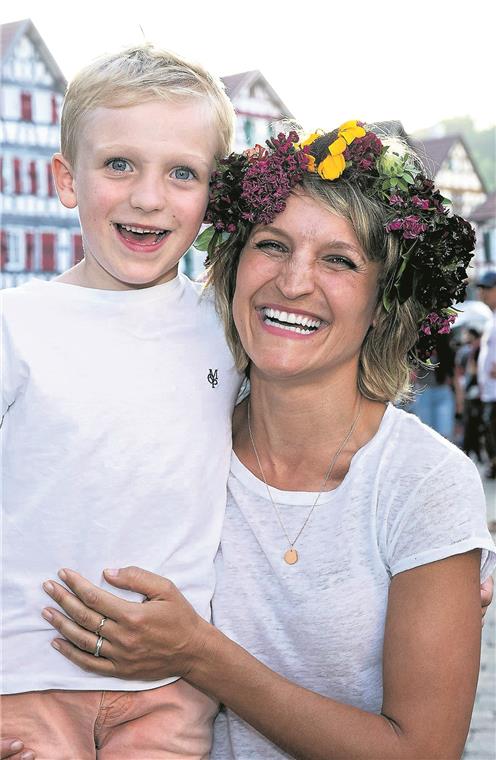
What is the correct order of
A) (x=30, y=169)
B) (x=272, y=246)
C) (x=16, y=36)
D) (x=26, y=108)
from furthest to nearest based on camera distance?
1. (x=30, y=169)
2. (x=26, y=108)
3. (x=16, y=36)
4. (x=272, y=246)

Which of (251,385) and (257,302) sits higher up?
(257,302)

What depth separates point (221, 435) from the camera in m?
2.61

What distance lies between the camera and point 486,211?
118ft

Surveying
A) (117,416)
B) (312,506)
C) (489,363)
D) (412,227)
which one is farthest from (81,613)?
(489,363)

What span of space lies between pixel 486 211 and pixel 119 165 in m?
34.9

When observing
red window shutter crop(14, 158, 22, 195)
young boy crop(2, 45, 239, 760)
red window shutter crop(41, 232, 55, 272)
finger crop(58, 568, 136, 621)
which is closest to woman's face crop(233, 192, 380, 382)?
young boy crop(2, 45, 239, 760)

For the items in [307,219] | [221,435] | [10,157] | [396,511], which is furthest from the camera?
[10,157]

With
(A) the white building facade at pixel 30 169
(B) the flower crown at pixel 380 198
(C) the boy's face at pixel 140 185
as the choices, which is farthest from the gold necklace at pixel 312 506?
(A) the white building facade at pixel 30 169

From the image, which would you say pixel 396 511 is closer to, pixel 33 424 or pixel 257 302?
pixel 257 302

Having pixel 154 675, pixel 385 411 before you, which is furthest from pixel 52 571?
pixel 385 411

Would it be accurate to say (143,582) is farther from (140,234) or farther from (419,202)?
(419,202)

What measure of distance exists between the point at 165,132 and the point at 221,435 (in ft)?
2.55

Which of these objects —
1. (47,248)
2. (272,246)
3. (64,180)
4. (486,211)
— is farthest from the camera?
(486,211)

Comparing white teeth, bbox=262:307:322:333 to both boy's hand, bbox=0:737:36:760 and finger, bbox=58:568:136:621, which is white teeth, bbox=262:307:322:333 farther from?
boy's hand, bbox=0:737:36:760
